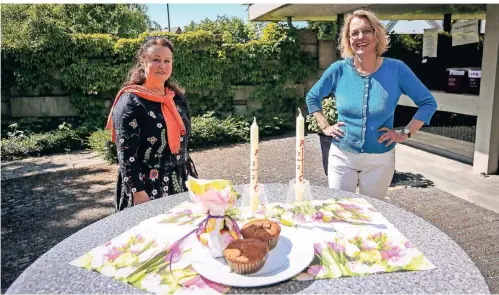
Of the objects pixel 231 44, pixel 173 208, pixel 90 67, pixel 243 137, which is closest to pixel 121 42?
pixel 90 67

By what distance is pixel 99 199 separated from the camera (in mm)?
4777

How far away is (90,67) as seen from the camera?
8.78m

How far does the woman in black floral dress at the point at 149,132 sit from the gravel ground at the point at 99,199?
147 centimetres

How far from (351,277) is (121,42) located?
28.5ft

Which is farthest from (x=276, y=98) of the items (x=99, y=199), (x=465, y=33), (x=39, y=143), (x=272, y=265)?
(x=272, y=265)

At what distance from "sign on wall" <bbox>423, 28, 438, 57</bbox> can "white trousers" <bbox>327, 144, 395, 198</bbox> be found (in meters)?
5.38

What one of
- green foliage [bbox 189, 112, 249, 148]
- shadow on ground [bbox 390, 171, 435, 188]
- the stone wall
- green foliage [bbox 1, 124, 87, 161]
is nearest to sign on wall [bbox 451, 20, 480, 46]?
shadow on ground [bbox 390, 171, 435, 188]

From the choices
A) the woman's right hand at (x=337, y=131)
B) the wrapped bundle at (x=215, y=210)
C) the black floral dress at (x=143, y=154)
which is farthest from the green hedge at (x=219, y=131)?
the wrapped bundle at (x=215, y=210)

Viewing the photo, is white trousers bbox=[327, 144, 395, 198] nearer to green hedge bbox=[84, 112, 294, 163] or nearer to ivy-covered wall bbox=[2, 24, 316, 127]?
green hedge bbox=[84, 112, 294, 163]

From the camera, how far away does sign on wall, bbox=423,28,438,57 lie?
6.94m

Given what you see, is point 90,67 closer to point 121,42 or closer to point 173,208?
point 121,42

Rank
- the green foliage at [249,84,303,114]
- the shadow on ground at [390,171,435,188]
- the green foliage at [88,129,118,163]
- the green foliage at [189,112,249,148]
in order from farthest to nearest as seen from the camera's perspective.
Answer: the green foliage at [249,84,303,114]
the green foliage at [189,112,249,148]
the green foliage at [88,129,118,163]
the shadow on ground at [390,171,435,188]

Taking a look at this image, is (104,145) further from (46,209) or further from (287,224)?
(287,224)

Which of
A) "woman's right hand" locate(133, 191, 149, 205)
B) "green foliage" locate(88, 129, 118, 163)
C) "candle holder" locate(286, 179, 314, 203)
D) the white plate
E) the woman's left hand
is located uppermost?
the woman's left hand
